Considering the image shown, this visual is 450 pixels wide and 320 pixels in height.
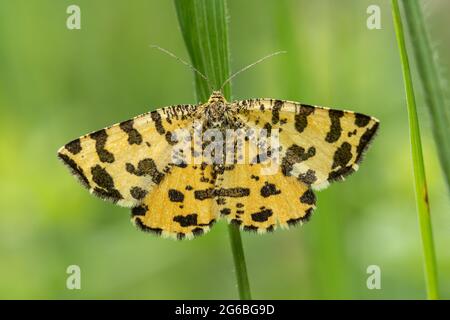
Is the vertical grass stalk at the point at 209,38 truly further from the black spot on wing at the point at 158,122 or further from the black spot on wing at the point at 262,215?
the black spot on wing at the point at 158,122

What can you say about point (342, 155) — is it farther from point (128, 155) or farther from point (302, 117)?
point (128, 155)

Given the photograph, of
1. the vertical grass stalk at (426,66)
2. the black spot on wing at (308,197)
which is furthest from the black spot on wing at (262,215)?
the vertical grass stalk at (426,66)

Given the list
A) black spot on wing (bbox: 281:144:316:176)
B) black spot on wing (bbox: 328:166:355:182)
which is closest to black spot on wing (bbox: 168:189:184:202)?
black spot on wing (bbox: 281:144:316:176)

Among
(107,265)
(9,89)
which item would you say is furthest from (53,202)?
(9,89)

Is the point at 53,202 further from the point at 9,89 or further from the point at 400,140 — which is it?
the point at 400,140

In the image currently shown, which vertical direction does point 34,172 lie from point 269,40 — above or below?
below

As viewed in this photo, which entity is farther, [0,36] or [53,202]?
[0,36]
